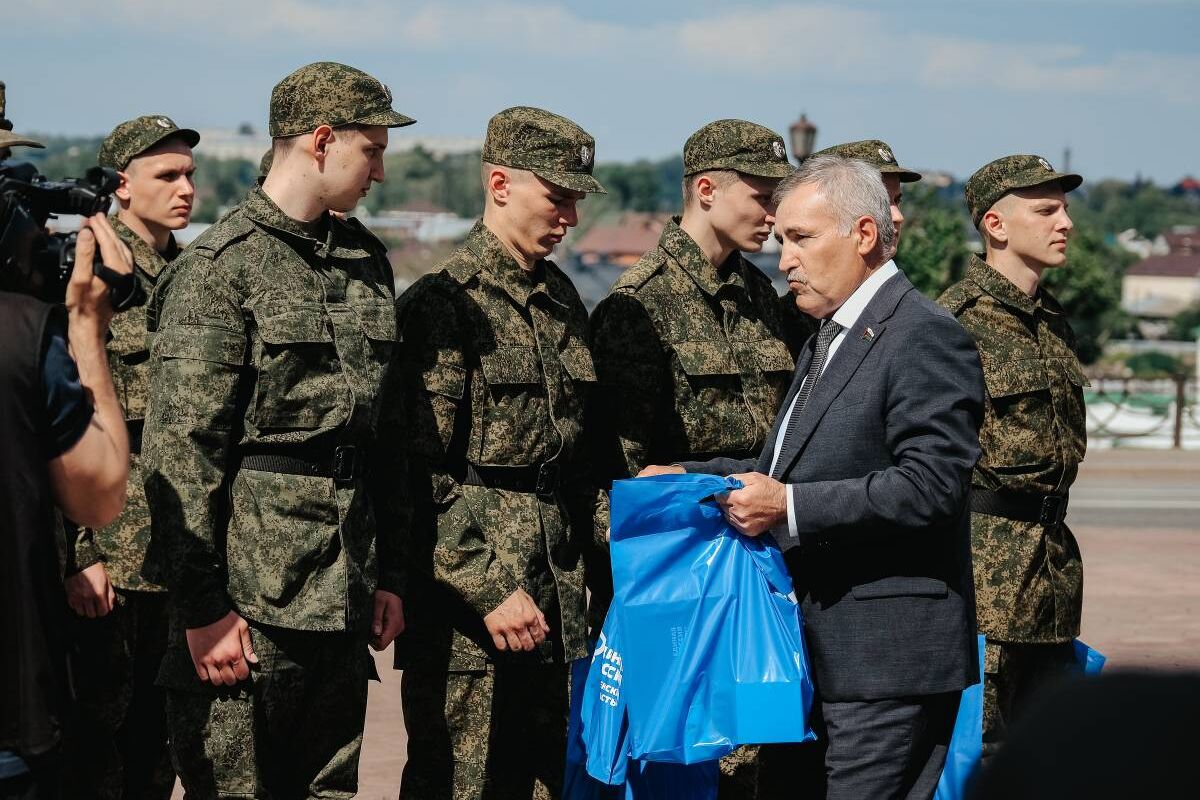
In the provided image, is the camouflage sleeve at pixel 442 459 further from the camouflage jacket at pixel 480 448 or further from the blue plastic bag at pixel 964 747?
the blue plastic bag at pixel 964 747

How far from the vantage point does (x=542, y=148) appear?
15.5 ft

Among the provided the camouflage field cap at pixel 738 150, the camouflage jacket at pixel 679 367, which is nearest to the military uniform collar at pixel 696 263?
the camouflage jacket at pixel 679 367

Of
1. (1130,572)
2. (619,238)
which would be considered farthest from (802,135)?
(619,238)

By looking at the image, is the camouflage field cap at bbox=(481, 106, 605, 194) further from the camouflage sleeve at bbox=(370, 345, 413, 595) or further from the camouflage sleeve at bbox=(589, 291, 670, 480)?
the camouflage sleeve at bbox=(370, 345, 413, 595)

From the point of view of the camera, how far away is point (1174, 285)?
457 ft

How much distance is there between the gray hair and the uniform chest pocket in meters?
1.27

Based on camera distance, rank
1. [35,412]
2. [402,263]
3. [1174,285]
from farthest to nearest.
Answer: [1174,285] < [402,263] < [35,412]

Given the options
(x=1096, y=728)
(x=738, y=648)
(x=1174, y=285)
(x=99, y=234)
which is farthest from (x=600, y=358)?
(x=1174, y=285)

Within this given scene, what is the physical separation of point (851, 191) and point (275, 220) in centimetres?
149

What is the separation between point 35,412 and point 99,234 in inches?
15.3

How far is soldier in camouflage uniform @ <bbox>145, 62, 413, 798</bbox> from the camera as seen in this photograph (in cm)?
384

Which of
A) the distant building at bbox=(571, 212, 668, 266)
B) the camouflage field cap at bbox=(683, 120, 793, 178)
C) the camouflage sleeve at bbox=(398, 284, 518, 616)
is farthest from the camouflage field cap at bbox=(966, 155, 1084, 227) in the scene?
the distant building at bbox=(571, 212, 668, 266)

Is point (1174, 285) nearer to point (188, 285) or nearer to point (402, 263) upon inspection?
point (402, 263)

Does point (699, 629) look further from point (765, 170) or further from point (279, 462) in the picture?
point (765, 170)
